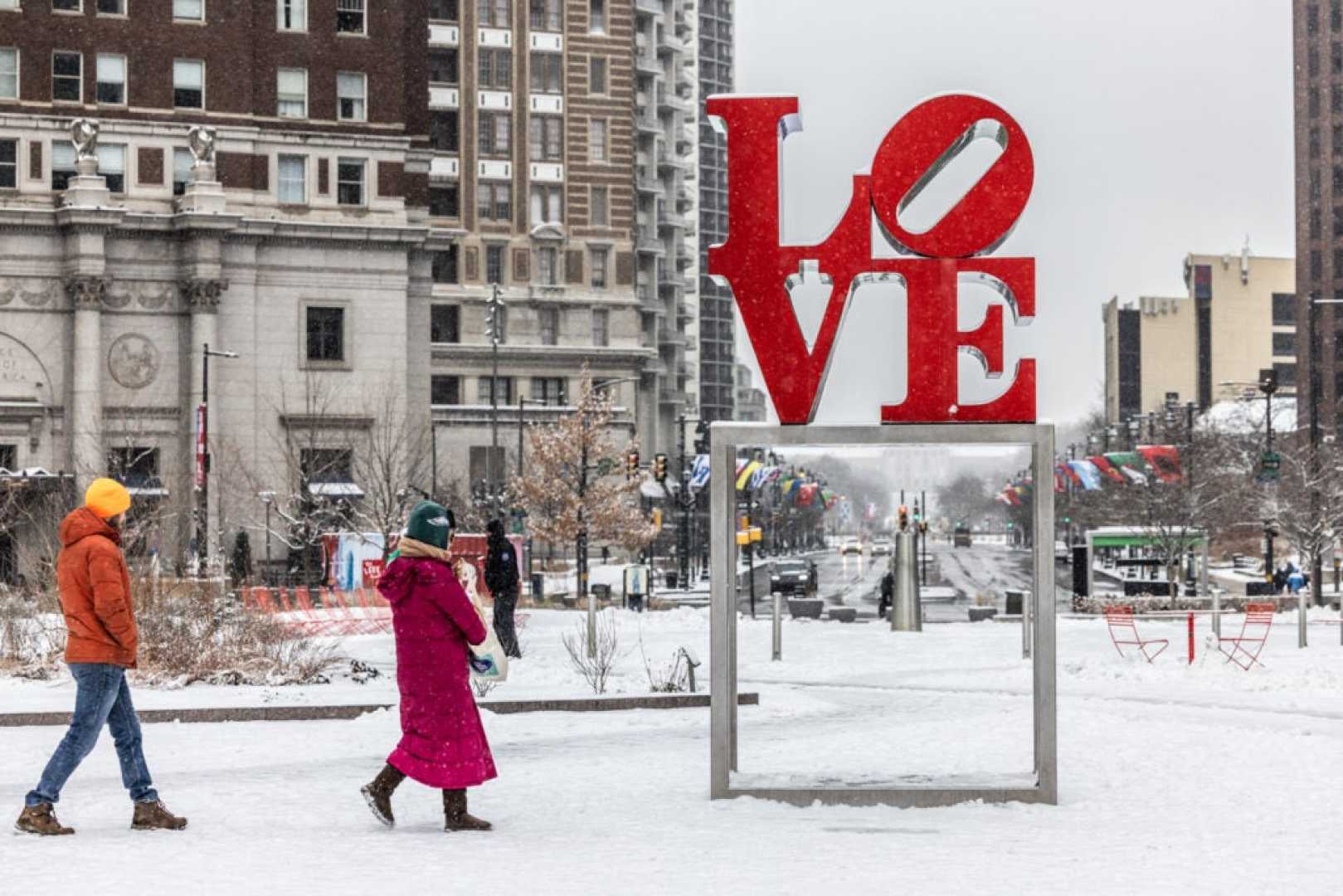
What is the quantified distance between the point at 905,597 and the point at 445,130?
61582mm

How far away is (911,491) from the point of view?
19.3 m

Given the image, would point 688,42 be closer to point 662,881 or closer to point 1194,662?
point 1194,662

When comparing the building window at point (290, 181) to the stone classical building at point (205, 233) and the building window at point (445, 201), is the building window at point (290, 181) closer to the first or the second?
the stone classical building at point (205, 233)

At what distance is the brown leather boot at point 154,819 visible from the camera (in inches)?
453

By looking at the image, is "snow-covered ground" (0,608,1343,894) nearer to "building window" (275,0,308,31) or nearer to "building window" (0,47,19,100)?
"building window" (275,0,308,31)

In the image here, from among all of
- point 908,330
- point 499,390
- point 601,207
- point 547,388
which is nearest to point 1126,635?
point 908,330

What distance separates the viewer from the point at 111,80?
205ft

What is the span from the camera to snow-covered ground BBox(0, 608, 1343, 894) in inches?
400

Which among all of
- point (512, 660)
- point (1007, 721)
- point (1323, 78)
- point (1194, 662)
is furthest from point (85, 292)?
point (1323, 78)

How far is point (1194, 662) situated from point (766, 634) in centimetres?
979

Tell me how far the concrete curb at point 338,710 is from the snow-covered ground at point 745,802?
0.86ft

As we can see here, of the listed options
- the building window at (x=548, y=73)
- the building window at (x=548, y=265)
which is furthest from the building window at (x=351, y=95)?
the building window at (x=548, y=73)

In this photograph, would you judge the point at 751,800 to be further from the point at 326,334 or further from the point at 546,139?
the point at 546,139

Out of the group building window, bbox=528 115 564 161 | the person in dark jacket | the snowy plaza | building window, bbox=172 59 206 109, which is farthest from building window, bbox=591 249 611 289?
the snowy plaza
